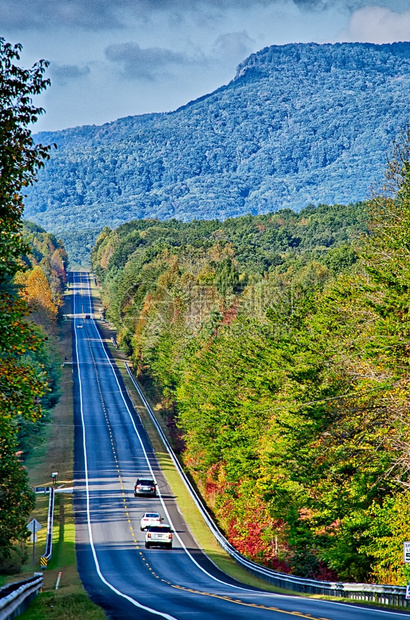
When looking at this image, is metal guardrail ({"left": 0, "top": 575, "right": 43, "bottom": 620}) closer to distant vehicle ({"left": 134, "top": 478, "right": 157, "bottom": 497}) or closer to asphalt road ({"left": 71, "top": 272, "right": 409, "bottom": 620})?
asphalt road ({"left": 71, "top": 272, "right": 409, "bottom": 620})

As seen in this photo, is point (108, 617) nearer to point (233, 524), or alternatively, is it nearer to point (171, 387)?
point (233, 524)

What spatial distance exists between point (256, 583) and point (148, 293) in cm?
7774

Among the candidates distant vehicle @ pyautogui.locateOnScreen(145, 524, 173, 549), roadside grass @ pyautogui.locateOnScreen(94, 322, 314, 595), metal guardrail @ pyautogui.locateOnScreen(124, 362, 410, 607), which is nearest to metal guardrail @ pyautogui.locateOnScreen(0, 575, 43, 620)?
metal guardrail @ pyautogui.locateOnScreen(124, 362, 410, 607)

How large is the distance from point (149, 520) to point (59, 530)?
19.9 feet

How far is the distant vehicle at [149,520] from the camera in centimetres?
5088

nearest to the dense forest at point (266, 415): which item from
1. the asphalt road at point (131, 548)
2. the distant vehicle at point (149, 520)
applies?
the asphalt road at point (131, 548)

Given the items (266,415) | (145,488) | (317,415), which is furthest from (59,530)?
(317,415)

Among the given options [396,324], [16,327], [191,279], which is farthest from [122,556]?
[191,279]

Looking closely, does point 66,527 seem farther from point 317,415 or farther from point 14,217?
point 14,217

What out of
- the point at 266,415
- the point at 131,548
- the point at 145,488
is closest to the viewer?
the point at 131,548

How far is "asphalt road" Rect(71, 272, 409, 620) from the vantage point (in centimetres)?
2006

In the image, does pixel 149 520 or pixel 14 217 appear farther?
pixel 149 520

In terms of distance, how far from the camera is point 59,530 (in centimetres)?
5153

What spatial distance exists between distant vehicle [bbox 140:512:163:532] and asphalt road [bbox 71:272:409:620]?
0.90 meters
